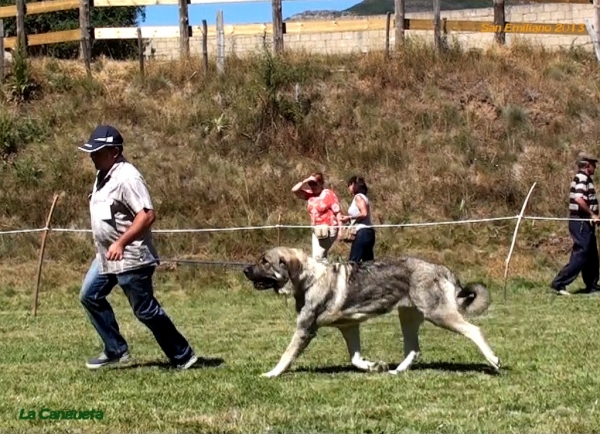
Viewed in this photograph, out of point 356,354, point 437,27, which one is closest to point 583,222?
point 356,354

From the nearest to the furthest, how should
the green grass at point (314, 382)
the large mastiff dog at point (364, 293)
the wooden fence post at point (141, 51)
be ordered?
the green grass at point (314, 382), the large mastiff dog at point (364, 293), the wooden fence post at point (141, 51)

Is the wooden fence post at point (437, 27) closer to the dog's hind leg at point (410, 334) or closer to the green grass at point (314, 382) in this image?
the green grass at point (314, 382)

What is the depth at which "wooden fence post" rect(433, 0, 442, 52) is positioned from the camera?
2222cm

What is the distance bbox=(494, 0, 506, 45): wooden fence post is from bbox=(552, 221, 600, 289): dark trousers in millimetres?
10216

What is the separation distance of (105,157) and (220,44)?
592 inches

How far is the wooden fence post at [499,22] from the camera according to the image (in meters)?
22.8

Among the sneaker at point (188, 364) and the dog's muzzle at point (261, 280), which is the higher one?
the dog's muzzle at point (261, 280)

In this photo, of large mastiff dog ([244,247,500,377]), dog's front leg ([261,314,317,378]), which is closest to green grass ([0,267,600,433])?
dog's front leg ([261,314,317,378])

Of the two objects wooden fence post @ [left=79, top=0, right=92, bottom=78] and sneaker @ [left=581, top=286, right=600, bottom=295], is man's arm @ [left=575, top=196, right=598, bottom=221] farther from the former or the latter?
wooden fence post @ [left=79, top=0, right=92, bottom=78]

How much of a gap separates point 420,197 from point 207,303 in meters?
6.22

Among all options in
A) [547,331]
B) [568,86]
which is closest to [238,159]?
[568,86]

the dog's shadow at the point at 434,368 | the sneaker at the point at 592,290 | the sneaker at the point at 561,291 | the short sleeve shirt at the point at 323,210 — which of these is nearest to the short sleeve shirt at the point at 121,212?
the dog's shadow at the point at 434,368

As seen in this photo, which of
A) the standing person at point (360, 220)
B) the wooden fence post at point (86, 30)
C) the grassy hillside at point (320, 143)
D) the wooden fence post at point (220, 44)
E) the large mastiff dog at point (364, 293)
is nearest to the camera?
the large mastiff dog at point (364, 293)

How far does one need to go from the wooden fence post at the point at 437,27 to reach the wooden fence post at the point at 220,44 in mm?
4796
